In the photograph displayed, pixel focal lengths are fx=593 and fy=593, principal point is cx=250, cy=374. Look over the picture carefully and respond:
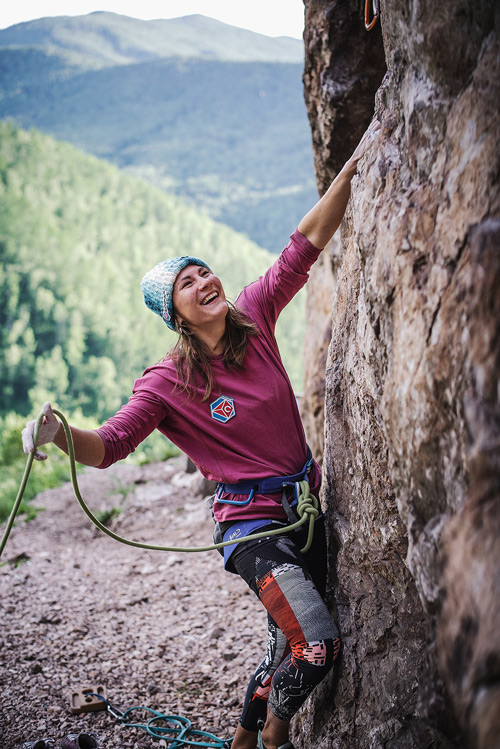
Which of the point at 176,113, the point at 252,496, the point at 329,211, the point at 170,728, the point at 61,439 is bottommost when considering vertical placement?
the point at 170,728

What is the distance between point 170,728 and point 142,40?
182627 mm

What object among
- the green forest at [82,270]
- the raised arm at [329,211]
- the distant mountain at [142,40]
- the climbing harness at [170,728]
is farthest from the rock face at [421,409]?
the distant mountain at [142,40]

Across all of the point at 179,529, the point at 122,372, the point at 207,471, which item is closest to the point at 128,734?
the point at 207,471

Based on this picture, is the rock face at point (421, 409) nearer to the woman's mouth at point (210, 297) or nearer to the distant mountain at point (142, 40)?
the woman's mouth at point (210, 297)

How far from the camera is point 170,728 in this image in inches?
123

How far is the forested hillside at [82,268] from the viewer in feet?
156

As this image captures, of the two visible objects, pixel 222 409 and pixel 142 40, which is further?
pixel 142 40

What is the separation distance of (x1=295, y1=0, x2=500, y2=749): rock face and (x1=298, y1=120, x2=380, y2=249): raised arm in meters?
0.07

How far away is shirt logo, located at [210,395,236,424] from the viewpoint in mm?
2424

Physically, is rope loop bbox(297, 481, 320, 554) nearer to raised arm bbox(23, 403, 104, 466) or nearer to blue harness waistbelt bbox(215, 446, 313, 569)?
blue harness waistbelt bbox(215, 446, 313, 569)

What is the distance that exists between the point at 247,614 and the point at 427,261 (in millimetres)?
3558

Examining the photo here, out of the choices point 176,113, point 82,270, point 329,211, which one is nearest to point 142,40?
point 176,113

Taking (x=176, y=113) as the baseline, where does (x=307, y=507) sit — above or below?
below

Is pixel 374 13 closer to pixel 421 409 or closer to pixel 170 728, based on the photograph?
pixel 421 409
